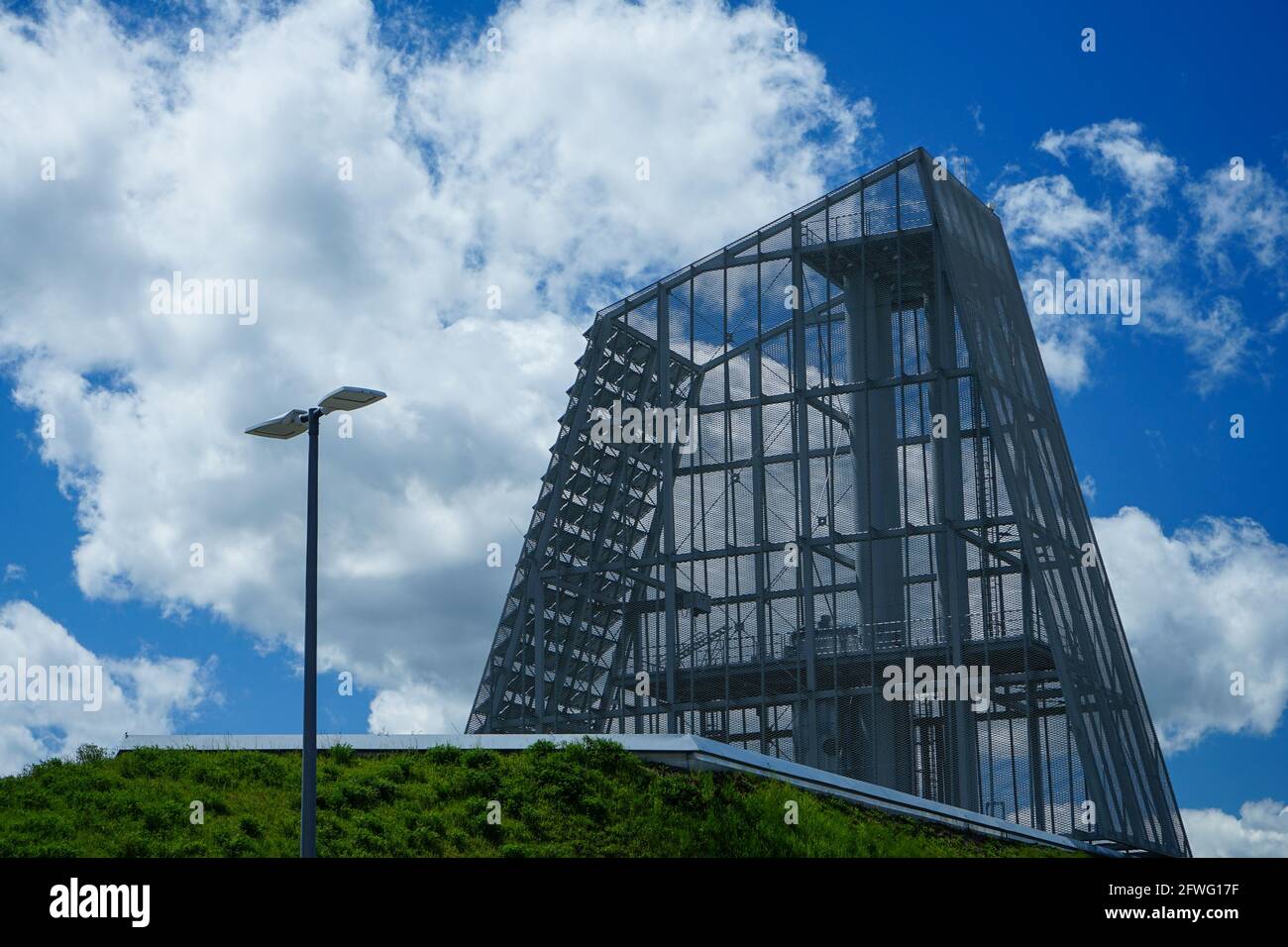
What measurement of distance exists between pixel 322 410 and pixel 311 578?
90.4 inches

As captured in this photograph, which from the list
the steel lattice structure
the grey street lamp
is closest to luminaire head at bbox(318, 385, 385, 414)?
the grey street lamp

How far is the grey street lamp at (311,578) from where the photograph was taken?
2061 cm

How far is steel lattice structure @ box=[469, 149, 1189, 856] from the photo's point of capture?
151 ft

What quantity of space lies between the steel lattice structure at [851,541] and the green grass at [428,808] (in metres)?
18.3

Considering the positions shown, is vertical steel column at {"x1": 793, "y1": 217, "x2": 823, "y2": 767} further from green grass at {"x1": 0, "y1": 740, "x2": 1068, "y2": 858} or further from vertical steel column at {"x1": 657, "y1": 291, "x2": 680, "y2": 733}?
green grass at {"x1": 0, "y1": 740, "x2": 1068, "y2": 858}

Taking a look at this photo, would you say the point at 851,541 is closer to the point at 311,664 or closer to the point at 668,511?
the point at 668,511

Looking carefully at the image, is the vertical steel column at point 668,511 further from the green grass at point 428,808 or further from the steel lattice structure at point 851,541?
the green grass at point 428,808

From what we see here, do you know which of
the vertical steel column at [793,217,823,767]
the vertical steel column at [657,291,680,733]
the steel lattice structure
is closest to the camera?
the steel lattice structure

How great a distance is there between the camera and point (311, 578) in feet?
71.7

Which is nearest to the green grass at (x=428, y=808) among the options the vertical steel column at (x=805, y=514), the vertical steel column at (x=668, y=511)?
the vertical steel column at (x=805, y=514)
